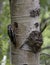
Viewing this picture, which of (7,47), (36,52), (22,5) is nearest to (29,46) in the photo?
(36,52)

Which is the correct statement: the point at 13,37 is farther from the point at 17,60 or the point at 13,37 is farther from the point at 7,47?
the point at 7,47

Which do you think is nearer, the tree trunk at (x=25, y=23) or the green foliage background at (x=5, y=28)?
the tree trunk at (x=25, y=23)

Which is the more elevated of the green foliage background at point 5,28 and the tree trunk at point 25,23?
the tree trunk at point 25,23

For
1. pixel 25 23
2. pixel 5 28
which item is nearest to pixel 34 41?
pixel 25 23

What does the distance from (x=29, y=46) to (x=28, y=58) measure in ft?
0.16

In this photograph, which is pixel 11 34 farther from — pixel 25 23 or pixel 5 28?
pixel 5 28

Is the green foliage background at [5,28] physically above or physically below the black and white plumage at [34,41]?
below

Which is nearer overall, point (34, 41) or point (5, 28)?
point (34, 41)

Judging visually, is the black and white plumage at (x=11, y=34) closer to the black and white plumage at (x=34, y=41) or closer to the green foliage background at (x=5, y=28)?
the black and white plumage at (x=34, y=41)

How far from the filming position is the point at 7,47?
225cm

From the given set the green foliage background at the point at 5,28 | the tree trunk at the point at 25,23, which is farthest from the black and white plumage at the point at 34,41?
the green foliage background at the point at 5,28

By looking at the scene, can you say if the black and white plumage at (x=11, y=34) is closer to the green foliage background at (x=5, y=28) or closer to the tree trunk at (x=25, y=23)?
the tree trunk at (x=25, y=23)

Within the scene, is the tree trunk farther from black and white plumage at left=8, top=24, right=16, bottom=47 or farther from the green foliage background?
the green foliage background

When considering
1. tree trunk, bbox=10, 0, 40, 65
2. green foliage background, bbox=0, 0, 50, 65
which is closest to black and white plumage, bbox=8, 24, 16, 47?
tree trunk, bbox=10, 0, 40, 65
